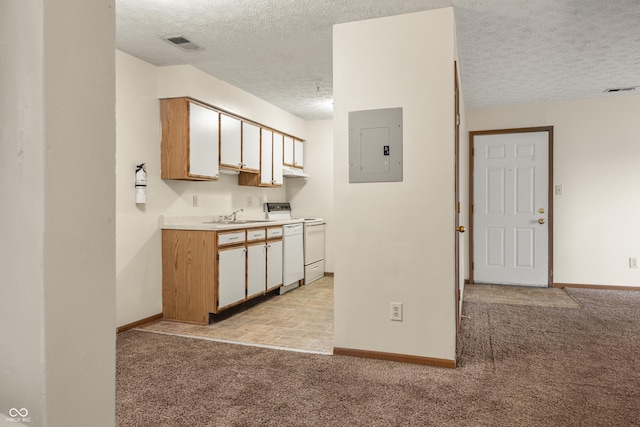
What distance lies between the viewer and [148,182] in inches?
150

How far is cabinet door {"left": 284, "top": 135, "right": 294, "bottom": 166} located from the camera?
230 inches

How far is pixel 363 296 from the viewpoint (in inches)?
117

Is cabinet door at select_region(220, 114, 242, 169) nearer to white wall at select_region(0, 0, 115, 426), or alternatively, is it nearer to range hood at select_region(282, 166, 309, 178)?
range hood at select_region(282, 166, 309, 178)

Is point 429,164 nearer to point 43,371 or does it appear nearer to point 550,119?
point 43,371

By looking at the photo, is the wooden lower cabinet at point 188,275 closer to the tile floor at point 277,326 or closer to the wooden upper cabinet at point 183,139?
the tile floor at point 277,326

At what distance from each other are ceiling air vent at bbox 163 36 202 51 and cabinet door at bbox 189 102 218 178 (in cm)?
56

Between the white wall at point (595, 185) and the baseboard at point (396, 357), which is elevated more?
the white wall at point (595, 185)

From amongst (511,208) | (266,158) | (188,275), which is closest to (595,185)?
(511,208)

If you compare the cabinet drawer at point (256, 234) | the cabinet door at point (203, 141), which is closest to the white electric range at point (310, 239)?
the cabinet drawer at point (256, 234)

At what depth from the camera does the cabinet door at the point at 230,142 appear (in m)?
4.39

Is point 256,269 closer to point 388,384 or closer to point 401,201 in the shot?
point 401,201

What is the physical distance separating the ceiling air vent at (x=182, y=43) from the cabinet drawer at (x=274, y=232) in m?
2.02

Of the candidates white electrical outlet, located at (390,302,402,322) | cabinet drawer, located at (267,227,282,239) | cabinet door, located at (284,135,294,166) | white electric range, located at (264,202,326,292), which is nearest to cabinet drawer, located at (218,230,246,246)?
cabinet drawer, located at (267,227,282,239)

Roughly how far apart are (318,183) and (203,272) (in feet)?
9.95
